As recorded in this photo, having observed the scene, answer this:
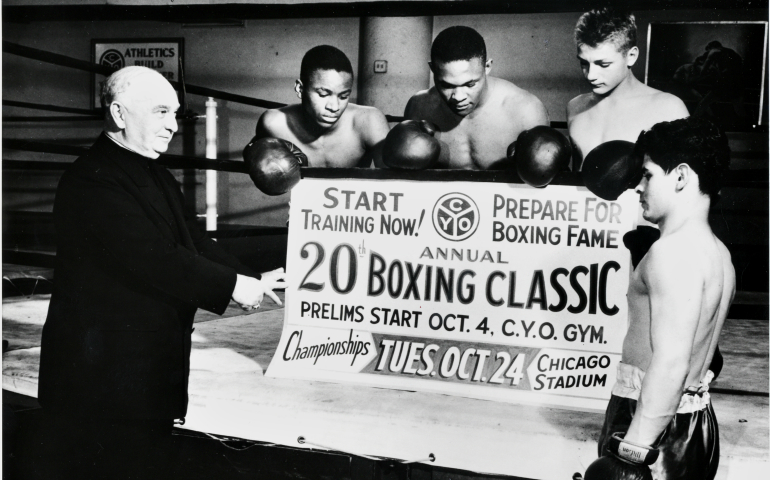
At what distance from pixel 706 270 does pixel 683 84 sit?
6.84 ft

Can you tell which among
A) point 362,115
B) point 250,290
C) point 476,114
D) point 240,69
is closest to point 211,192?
point 362,115

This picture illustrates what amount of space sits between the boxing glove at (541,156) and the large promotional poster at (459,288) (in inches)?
1.4

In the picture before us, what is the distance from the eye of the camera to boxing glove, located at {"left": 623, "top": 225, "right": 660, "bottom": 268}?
131 centimetres

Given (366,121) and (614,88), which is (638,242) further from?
(366,121)

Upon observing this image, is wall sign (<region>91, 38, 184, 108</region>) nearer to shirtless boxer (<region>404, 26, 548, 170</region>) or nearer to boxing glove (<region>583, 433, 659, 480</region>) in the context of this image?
shirtless boxer (<region>404, 26, 548, 170</region>)

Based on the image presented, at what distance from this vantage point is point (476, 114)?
5.42ft

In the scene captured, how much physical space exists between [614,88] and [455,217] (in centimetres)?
46

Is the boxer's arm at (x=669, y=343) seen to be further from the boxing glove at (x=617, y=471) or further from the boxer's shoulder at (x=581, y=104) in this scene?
the boxer's shoulder at (x=581, y=104)

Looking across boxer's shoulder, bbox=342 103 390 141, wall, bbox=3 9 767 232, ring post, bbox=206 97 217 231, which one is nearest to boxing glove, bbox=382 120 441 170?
boxer's shoulder, bbox=342 103 390 141

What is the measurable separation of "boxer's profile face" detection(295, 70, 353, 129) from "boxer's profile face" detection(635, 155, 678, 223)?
83 cm

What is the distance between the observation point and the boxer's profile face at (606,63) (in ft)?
4.51

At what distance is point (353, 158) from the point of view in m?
1.83

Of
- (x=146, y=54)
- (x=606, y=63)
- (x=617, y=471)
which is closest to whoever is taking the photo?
(x=617, y=471)

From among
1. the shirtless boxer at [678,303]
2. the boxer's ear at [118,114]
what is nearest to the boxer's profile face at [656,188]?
the shirtless boxer at [678,303]
